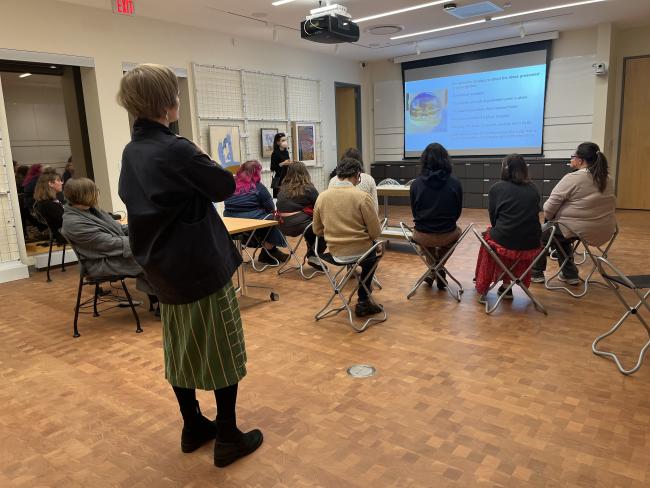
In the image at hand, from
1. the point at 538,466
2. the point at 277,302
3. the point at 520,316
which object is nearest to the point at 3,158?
the point at 277,302

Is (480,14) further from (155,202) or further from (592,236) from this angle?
(155,202)

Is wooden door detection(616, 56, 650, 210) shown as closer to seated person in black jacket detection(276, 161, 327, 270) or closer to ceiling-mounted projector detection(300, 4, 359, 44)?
ceiling-mounted projector detection(300, 4, 359, 44)

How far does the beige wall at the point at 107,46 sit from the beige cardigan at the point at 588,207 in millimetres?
5157

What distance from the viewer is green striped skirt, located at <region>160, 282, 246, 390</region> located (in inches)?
73.6

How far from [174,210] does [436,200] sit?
8.79 feet

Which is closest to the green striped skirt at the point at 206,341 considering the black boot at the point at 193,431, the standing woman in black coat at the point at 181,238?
the standing woman in black coat at the point at 181,238

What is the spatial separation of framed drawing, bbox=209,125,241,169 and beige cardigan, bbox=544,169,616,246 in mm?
4921

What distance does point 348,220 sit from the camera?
11.6 feet

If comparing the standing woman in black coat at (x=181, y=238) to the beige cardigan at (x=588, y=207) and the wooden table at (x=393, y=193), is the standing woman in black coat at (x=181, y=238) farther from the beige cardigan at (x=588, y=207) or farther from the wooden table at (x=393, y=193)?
the wooden table at (x=393, y=193)

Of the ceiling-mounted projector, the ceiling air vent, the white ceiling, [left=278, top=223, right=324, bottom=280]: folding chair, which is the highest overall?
the white ceiling

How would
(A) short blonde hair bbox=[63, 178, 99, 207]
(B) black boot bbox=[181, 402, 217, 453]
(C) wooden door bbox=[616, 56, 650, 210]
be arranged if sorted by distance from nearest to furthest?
(B) black boot bbox=[181, 402, 217, 453]
(A) short blonde hair bbox=[63, 178, 99, 207]
(C) wooden door bbox=[616, 56, 650, 210]

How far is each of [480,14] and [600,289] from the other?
172 inches

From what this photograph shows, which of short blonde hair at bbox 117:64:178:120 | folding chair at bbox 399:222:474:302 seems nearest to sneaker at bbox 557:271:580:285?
folding chair at bbox 399:222:474:302

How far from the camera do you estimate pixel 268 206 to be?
5.31 m
